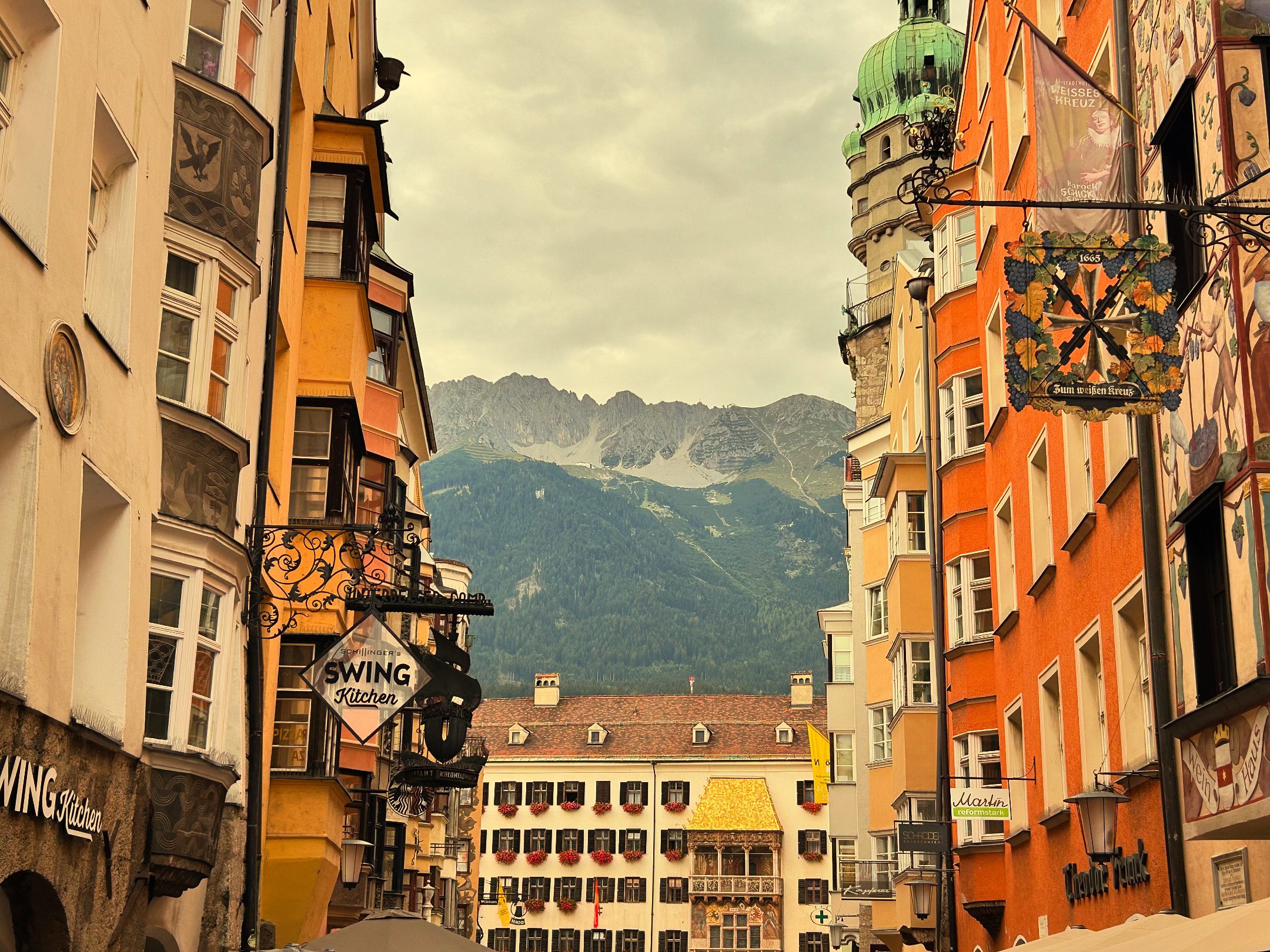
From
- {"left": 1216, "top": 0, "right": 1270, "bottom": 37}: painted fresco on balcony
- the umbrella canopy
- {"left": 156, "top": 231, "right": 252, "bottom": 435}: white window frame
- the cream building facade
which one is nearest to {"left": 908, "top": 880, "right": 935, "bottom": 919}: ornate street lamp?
the umbrella canopy

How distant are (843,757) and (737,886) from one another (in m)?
44.8

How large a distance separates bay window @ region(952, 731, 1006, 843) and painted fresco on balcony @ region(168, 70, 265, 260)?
554 inches

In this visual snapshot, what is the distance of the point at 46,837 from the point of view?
10539mm

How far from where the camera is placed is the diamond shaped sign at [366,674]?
15.3 m

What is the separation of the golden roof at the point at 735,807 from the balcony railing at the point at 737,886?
2.66m

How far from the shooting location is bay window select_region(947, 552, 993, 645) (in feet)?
84.1

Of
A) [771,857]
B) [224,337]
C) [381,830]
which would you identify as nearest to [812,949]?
[771,857]

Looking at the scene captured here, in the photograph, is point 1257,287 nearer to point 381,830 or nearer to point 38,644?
point 38,644

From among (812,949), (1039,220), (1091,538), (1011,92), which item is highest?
(1011,92)

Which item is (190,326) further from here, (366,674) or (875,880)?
(875,880)

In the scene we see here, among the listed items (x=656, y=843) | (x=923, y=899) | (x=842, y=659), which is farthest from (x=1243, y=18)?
(x=656, y=843)

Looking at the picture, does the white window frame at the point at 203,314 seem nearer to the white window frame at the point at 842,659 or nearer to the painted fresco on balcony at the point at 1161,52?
the painted fresco on balcony at the point at 1161,52

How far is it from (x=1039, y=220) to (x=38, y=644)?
7.97 metres

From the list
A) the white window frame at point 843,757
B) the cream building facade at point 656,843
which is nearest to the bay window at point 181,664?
the white window frame at point 843,757
